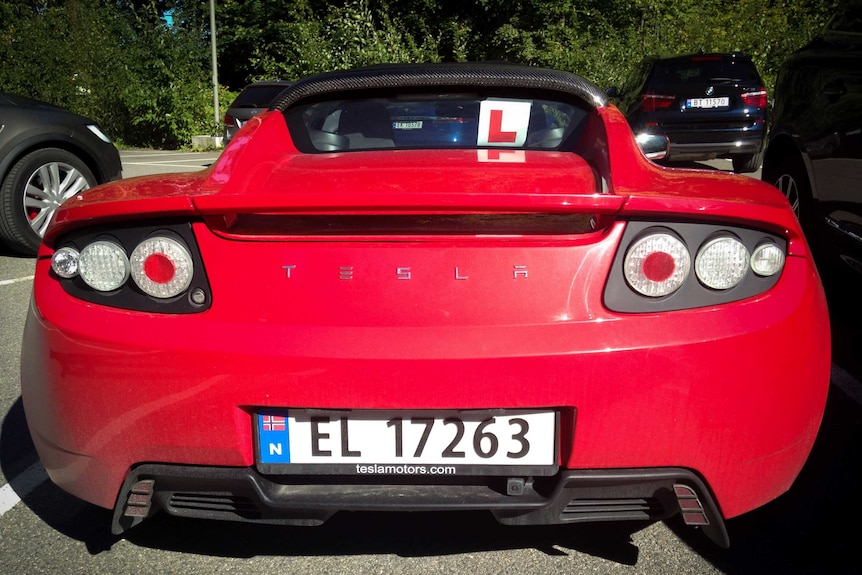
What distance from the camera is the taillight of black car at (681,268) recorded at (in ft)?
5.43

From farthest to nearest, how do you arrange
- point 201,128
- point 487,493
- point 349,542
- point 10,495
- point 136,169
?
point 201,128 < point 136,169 < point 10,495 < point 349,542 < point 487,493

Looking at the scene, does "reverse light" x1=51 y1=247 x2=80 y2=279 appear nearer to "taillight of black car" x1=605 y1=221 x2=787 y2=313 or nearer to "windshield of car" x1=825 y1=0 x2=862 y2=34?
"taillight of black car" x1=605 y1=221 x2=787 y2=313

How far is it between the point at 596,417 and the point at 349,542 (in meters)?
0.85

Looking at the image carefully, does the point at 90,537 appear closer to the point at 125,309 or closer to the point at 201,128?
the point at 125,309

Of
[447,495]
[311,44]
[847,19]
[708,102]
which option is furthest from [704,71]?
[311,44]

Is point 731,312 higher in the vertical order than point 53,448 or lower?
higher

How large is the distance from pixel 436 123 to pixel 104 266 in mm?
1477

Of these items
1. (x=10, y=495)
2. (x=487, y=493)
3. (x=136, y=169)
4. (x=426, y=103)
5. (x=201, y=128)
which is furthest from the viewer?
(x=201, y=128)

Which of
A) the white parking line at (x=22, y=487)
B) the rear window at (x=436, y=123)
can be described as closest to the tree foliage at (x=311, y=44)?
the rear window at (x=436, y=123)

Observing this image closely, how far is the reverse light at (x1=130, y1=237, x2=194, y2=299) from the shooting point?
171cm

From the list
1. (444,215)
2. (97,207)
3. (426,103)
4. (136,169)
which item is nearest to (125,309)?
(97,207)

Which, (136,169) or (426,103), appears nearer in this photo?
(426,103)

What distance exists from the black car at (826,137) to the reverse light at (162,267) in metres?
2.82

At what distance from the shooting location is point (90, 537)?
2143 mm
